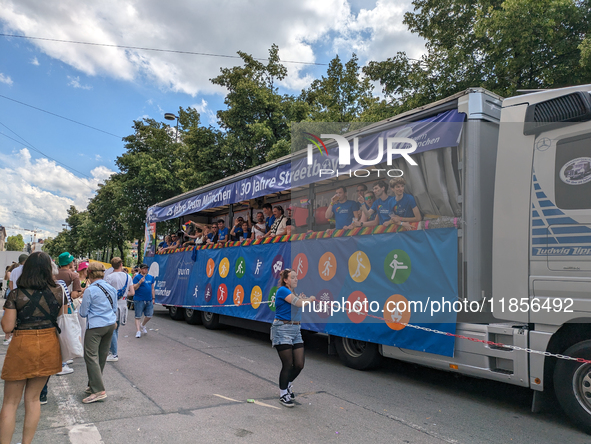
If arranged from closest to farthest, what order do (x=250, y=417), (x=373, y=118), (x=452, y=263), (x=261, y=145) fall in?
1. (x=250, y=417)
2. (x=452, y=263)
3. (x=373, y=118)
4. (x=261, y=145)

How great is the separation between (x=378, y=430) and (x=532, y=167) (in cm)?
342

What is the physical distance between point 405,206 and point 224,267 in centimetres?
597

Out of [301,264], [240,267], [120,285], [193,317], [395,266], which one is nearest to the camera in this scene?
[395,266]

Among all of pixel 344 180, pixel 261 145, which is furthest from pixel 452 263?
pixel 261 145

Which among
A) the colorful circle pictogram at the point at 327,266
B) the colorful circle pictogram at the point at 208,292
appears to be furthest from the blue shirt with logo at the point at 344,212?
the colorful circle pictogram at the point at 208,292

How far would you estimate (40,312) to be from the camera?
3766 mm

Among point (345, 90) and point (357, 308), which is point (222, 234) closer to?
point (357, 308)

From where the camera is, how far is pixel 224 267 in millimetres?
11039

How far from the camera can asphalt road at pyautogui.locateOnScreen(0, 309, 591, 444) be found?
4.22 metres

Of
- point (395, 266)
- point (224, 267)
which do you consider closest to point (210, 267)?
point (224, 267)

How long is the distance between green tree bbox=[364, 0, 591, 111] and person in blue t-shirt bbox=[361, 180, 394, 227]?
660 cm

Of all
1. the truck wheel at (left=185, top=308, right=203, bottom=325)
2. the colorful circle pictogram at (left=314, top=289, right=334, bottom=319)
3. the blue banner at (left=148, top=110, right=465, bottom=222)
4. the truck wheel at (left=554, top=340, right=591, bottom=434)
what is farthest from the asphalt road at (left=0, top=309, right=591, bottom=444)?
the truck wheel at (left=185, top=308, right=203, bottom=325)

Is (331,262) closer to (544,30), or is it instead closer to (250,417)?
(250,417)

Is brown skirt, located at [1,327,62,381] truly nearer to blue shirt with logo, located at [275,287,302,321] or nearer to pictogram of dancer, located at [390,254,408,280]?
blue shirt with logo, located at [275,287,302,321]
